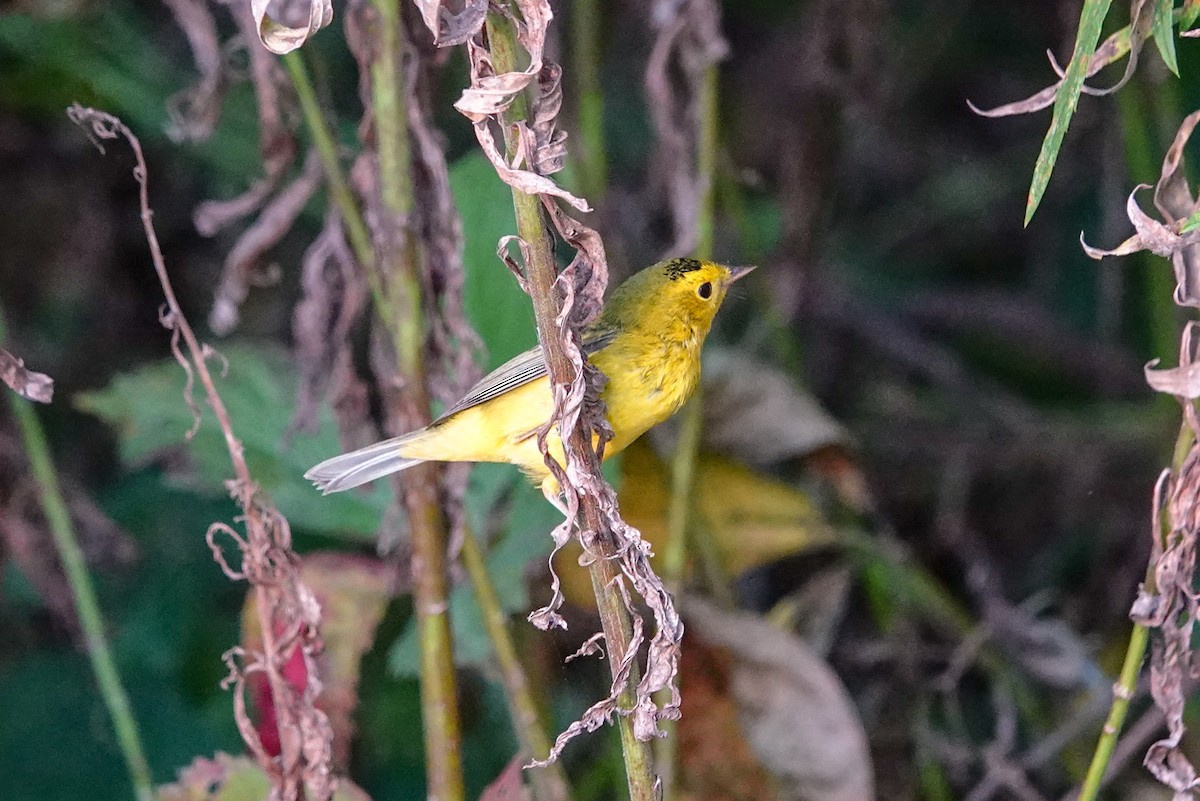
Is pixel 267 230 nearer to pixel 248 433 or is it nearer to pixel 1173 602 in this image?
pixel 248 433

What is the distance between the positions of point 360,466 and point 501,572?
36 cm

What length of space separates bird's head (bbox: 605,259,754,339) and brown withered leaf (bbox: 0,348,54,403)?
0.89 m

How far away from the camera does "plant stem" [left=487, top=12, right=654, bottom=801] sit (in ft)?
3.52

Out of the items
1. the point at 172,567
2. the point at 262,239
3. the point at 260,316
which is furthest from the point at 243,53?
the point at 262,239

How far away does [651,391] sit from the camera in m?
1.86

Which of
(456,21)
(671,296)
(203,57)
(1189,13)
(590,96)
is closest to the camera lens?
(456,21)

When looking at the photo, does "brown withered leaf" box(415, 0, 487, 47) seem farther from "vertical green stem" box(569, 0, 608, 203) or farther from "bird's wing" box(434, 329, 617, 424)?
"vertical green stem" box(569, 0, 608, 203)

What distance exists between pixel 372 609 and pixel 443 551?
373 millimetres

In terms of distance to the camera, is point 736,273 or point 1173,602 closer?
point 1173,602

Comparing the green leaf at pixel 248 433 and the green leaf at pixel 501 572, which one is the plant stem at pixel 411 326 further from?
the green leaf at pixel 248 433

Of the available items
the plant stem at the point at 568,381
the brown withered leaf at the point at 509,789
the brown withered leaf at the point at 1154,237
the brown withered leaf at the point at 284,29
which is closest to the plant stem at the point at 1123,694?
the brown withered leaf at the point at 1154,237

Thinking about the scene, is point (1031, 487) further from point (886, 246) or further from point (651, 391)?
point (651, 391)

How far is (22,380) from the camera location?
129 cm

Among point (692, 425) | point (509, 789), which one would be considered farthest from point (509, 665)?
point (692, 425)
